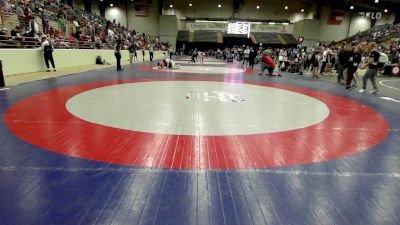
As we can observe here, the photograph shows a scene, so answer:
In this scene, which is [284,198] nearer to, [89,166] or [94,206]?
[94,206]

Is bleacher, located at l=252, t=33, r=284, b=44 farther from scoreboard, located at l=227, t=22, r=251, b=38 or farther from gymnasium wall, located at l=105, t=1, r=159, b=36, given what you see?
gymnasium wall, located at l=105, t=1, r=159, b=36

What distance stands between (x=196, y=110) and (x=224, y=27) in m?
39.6

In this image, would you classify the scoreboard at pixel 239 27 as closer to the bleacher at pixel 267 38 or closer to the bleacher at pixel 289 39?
the bleacher at pixel 267 38

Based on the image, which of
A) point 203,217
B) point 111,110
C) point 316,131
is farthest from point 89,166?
point 316,131

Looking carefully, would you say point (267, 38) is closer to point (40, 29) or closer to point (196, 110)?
point (40, 29)

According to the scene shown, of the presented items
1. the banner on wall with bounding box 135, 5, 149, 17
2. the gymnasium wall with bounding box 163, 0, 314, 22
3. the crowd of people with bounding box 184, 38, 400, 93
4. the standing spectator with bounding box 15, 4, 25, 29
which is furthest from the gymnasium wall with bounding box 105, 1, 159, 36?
the standing spectator with bounding box 15, 4, 25, 29

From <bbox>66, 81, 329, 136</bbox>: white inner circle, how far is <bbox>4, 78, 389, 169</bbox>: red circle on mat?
0.28 metres

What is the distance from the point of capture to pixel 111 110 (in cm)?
547

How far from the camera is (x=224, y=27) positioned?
42.9m

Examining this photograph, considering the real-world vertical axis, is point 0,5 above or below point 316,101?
above

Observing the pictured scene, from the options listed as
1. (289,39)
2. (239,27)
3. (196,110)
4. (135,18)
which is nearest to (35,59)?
(196,110)

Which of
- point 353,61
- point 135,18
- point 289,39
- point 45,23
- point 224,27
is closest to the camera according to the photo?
point 353,61

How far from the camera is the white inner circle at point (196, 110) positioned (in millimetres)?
4574

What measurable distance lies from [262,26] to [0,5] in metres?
36.4
